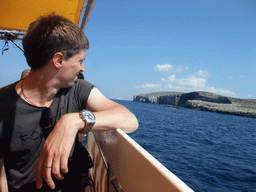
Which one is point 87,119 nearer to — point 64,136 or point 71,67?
point 64,136

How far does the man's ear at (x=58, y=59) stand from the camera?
124 centimetres

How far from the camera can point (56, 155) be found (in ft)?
3.08

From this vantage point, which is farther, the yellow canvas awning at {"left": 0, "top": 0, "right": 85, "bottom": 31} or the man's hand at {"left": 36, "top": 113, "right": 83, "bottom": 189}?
the yellow canvas awning at {"left": 0, "top": 0, "right": 85, "bottom": 31}

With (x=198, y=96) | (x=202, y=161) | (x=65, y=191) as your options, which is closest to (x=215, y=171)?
(x=202, y=161)

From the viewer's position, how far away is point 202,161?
14398 mm

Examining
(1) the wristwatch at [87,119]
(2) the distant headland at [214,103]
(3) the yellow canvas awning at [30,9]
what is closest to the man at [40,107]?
(1) the wristwatch at [87,119]

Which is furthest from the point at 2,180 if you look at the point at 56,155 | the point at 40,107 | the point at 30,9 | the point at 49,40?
the point at 30,9

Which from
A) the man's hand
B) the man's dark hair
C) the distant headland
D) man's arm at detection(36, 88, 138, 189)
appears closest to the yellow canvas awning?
the man's dark hair

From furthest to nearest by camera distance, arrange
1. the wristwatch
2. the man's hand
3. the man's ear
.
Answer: the man's ear → the wristwatch → the man's hand

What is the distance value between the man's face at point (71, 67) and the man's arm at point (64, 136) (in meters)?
0.36

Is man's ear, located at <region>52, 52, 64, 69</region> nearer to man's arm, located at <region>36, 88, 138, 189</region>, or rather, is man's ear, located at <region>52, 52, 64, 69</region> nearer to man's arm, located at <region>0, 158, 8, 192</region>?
man's arm, located at <region>36, 88, 138, 189</region>

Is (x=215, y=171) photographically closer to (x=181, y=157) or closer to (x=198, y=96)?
(x=181, y=157)

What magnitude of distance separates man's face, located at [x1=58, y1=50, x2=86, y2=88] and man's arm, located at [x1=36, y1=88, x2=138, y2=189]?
36 centimetres

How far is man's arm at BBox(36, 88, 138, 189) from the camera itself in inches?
37.1
